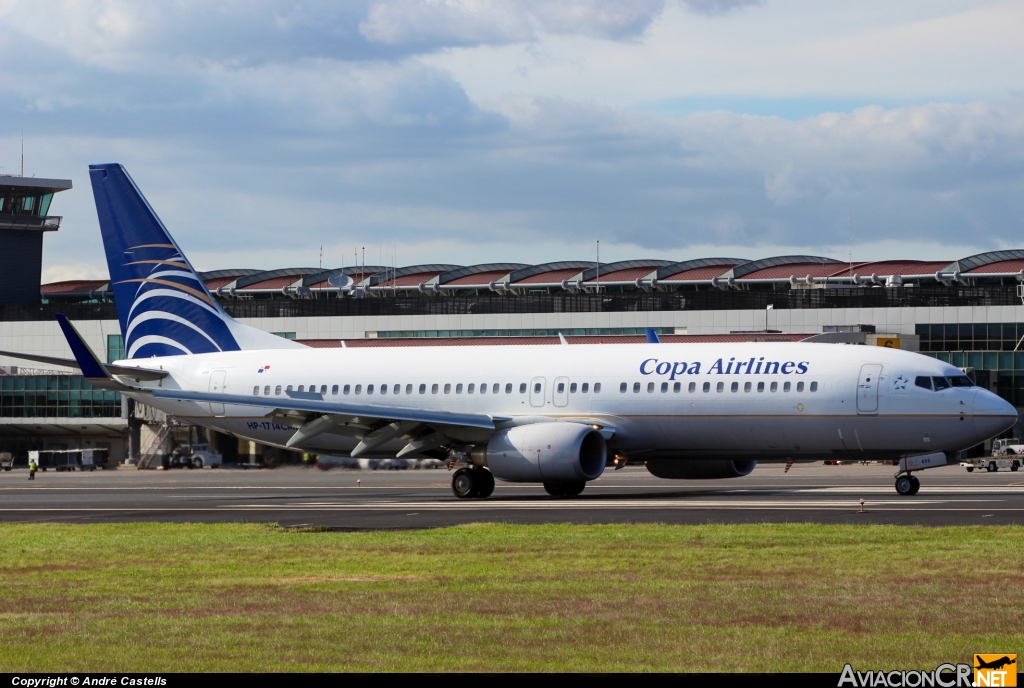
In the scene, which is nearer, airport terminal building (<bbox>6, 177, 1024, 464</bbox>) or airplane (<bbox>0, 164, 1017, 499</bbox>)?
airplane (<bbox>0, 164, 1017, 499</bbox>)

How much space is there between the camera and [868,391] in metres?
36.9

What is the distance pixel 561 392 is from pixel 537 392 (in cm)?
79

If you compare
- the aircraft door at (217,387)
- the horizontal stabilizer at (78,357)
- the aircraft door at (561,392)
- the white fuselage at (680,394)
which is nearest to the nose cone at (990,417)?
the white fuselage at (680,394)

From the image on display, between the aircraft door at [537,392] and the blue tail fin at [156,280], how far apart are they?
11.4m

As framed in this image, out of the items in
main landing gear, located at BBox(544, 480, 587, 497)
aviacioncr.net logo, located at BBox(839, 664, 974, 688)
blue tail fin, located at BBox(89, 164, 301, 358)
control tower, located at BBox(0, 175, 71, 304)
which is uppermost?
control tower, located at BBox(0, 175, 71, 304)

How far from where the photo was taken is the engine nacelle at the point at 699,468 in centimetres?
4116

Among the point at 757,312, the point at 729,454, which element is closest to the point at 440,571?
the point at 729,454

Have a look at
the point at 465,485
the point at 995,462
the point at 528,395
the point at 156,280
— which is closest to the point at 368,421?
the point at 465,485

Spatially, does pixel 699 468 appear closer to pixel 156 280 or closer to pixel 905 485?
pixel 905 485

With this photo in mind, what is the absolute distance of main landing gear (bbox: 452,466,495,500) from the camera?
40.3m

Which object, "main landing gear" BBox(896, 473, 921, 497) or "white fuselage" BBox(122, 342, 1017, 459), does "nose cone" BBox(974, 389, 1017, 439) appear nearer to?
"white fuselage" BBox(122, 342, 1017, 459)

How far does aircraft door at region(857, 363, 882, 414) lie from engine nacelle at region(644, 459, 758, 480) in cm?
503

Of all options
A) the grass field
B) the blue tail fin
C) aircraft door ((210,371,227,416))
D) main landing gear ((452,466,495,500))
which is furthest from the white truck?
the grass field

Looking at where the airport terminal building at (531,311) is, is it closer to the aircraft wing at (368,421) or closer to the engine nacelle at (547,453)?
the aircraft wing at (368,421)
